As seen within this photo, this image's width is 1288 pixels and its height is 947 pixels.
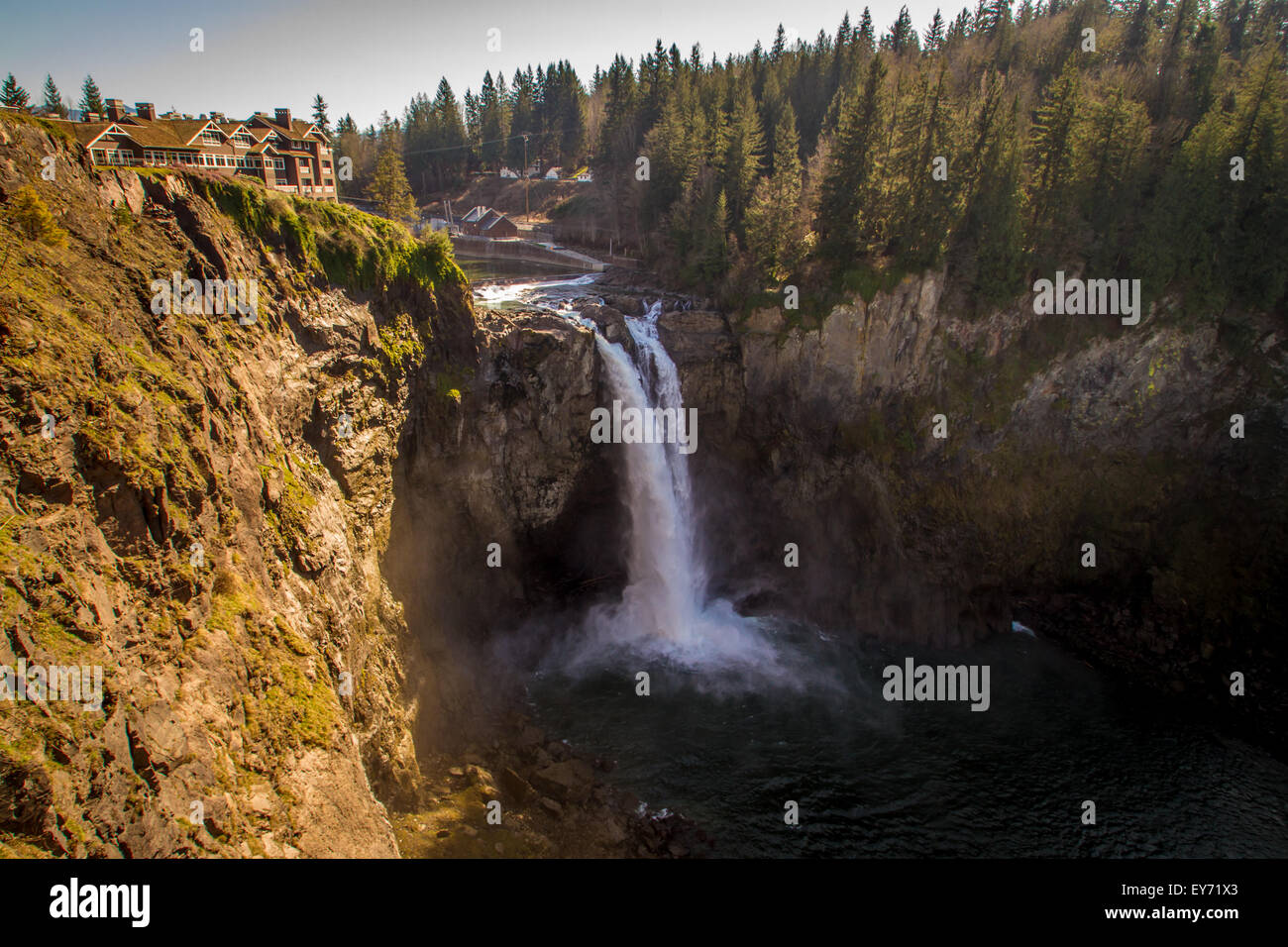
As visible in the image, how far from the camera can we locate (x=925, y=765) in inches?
1064

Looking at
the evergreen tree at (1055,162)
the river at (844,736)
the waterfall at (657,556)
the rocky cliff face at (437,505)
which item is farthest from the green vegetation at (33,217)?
the evergreen tree at (1055,162)

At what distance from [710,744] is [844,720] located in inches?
250

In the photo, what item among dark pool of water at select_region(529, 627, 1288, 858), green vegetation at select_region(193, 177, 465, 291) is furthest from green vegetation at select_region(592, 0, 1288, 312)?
dark pool of water at select_region(529, 627, 1288, 858)

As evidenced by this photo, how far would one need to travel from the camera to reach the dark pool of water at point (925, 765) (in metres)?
24.2

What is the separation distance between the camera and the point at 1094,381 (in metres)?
37.3

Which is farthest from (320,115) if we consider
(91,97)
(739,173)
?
(739,173)

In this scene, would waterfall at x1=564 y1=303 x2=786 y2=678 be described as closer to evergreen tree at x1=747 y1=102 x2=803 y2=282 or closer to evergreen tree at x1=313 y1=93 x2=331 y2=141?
evergreen tree at x1=747 y1=102 x2=803 y2=282

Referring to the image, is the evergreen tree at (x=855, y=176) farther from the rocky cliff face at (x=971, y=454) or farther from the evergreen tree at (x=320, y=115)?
the evergreen tree at (x=320, y=115)

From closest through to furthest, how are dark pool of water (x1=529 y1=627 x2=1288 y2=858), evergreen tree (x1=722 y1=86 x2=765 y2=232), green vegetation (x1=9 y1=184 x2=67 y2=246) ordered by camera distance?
green vegetation (x1=9 y1=184 x2=67 y2=246)
dark pool of water (x1=529 y1=627 x2=1288 y2=858)
evergreen tree (x1=722 y1=86 x2=765 y2=232)

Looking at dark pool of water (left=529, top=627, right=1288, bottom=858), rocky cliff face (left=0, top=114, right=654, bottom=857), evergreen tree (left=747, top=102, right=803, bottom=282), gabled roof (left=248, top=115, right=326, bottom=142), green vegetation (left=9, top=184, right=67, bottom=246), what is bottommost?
dark pool of water (left=529, top=627, right=1288, bottom=858)

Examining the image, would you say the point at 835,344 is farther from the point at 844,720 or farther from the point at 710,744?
the point at 710,744

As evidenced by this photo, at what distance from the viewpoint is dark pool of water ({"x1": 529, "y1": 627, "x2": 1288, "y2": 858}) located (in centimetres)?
2416

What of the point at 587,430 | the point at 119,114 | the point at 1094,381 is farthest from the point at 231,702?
the point at 1094,381
